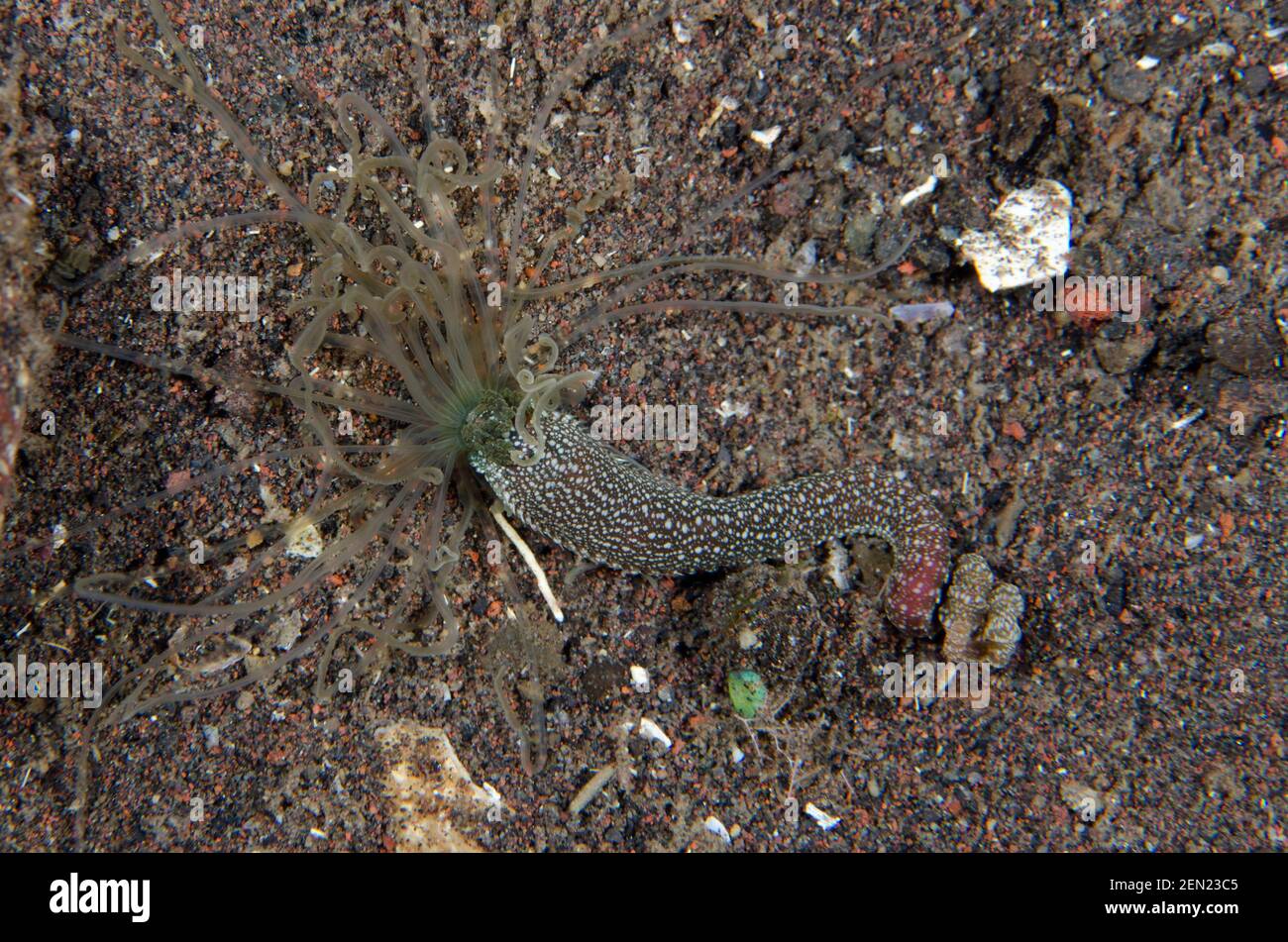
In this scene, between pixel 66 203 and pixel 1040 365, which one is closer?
pixel 66 203

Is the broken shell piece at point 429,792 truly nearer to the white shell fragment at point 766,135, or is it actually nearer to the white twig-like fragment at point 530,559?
the white twig-like fragment at point 530,559

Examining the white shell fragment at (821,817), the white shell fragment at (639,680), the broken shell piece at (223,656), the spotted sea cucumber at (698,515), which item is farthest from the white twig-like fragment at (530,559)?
the white shell fragment at (821,817)

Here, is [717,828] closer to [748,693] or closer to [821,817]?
[821,817]

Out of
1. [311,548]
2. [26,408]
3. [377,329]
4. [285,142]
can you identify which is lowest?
[311,548]

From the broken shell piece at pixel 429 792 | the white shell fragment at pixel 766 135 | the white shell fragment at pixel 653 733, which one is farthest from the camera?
the white shell fragment at pixel 766 135

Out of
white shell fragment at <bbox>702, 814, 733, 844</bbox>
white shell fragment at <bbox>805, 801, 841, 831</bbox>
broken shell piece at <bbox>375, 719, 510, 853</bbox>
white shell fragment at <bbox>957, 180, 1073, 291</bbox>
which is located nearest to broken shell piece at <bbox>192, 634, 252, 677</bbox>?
broken shell piece at <bbox>375, 719, 510, 853</bbox>
